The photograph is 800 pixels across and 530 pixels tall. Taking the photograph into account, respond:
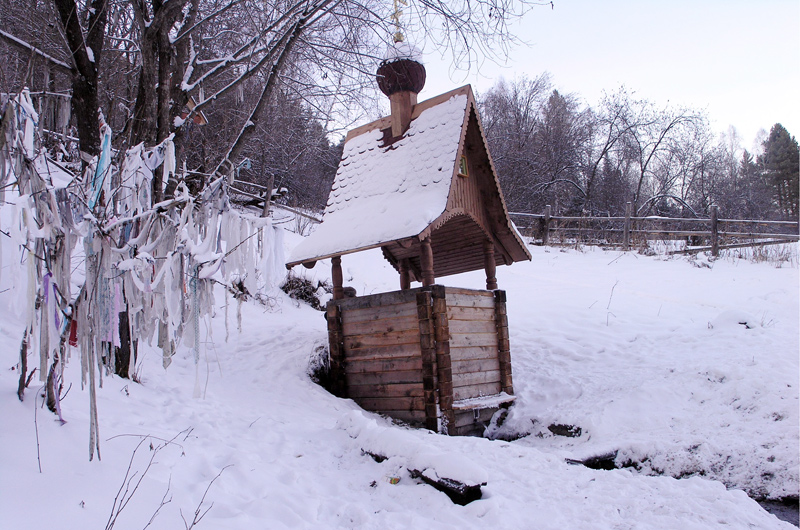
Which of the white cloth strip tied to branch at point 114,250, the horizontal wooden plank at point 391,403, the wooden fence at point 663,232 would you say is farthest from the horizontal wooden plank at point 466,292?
the wooden fence at point 663,232

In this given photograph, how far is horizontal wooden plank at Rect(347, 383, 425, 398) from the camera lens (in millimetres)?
6375

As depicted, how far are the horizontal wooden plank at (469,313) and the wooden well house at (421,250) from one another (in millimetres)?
25

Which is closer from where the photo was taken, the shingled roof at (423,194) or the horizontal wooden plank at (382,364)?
the shingled roof at (423,194)

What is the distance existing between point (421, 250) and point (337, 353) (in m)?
1.98

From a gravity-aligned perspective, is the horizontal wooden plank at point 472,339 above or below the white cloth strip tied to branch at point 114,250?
below

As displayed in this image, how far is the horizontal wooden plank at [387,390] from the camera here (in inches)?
251

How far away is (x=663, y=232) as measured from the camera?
1705cm

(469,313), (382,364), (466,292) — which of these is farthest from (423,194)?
(382,364)

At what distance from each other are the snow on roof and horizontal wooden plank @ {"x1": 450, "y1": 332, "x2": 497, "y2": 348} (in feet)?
5.24

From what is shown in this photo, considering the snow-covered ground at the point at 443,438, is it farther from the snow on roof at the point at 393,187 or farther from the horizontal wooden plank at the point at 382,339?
the snow on roof at the point at 393,187

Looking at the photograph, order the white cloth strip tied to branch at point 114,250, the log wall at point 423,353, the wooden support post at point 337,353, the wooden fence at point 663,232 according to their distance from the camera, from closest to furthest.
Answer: the white cloth strip tied to branch at point 114,250 → the log wall at point 423,353 → the wooden support post at point 337,353 → the wooden fence at point 663,232

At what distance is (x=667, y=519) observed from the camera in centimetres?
336

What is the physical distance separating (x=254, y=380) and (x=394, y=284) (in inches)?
258

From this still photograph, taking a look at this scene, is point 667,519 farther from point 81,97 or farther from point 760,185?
point 760,185
